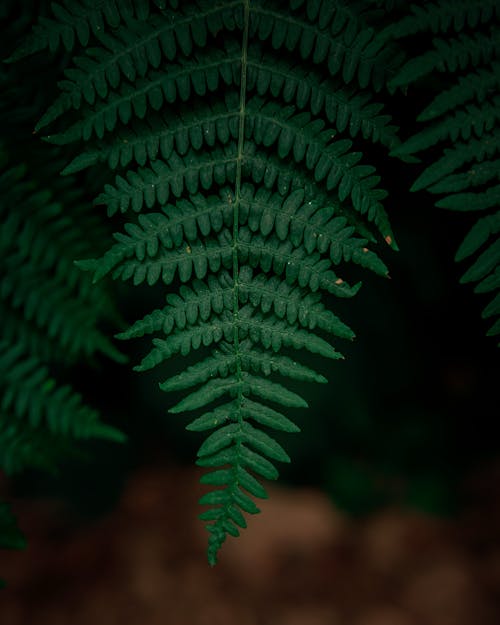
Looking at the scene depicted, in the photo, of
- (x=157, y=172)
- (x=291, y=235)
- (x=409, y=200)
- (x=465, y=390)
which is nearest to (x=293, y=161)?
(x=291, y=235)

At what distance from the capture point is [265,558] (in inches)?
133

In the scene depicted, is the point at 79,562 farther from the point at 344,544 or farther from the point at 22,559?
the point at 344,544

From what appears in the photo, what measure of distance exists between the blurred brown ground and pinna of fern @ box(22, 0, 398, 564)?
2.34 m

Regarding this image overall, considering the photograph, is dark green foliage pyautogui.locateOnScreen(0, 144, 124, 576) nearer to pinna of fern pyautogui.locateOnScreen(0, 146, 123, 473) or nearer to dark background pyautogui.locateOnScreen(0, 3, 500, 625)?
pinna of fern pyautogui.locateOnScreen(0, 146, 123, 473)

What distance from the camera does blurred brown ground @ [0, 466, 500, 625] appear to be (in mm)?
3062

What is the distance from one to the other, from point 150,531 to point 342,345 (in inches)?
72.4

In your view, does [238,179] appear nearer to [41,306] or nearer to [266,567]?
[41,306]

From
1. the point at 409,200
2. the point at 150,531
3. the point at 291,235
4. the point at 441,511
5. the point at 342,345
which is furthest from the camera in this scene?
the point at 150,531

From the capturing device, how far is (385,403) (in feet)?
10.9

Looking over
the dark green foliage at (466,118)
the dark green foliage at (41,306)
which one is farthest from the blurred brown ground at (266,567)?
the dark green foliage at (466,118)

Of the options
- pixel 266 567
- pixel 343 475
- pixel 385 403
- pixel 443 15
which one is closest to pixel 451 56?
pixel 443 15

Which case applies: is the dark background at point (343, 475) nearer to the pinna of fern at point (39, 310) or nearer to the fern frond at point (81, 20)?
the pinna of fern at point (39, 310)

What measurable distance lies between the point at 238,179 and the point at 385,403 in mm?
2387

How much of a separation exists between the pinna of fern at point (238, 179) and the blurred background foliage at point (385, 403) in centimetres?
122
